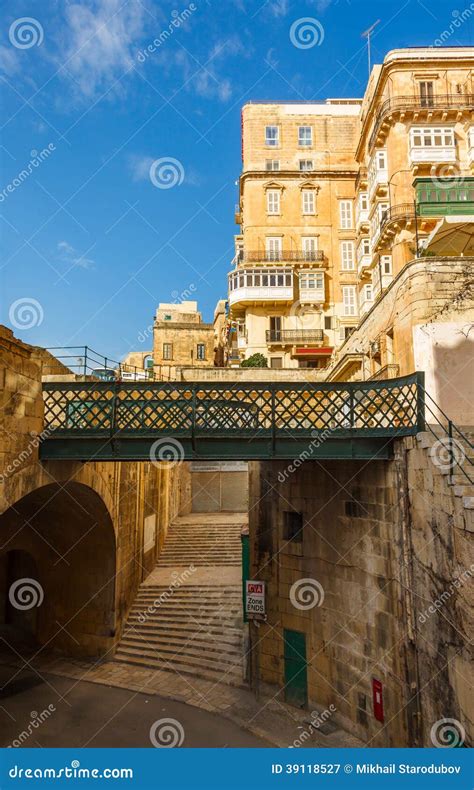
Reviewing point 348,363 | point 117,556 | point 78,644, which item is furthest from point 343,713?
point 348,363

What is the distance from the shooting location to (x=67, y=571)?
1750cm

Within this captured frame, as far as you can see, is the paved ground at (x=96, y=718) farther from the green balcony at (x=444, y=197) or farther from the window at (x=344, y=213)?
the window at (x=344, y=213)

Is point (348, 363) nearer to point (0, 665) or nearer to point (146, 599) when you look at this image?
point (146, 599)

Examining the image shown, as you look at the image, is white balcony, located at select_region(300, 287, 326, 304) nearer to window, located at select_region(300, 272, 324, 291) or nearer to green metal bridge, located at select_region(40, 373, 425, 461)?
window, located at select_region(300, 272, 324, 291)

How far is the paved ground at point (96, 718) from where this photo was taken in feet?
37.4

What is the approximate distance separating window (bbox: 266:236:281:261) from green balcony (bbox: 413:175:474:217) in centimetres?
1566

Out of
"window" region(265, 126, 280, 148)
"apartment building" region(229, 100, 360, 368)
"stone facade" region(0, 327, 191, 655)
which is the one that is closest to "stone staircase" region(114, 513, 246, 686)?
"stone facade" region(0, 327, 191, 655)

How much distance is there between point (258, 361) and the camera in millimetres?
34344

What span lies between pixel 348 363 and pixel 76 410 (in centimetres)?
1401

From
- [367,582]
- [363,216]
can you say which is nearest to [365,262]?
[363,216]

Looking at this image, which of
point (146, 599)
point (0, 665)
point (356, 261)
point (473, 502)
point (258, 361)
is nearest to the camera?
point (473, 502)

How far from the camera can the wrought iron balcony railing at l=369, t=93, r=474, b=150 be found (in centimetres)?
2736

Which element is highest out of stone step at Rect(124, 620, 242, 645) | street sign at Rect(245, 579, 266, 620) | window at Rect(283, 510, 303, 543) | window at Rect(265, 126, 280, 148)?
window at Rect(265, 126, 280, 148)

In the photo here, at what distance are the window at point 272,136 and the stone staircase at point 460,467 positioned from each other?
3343cm
